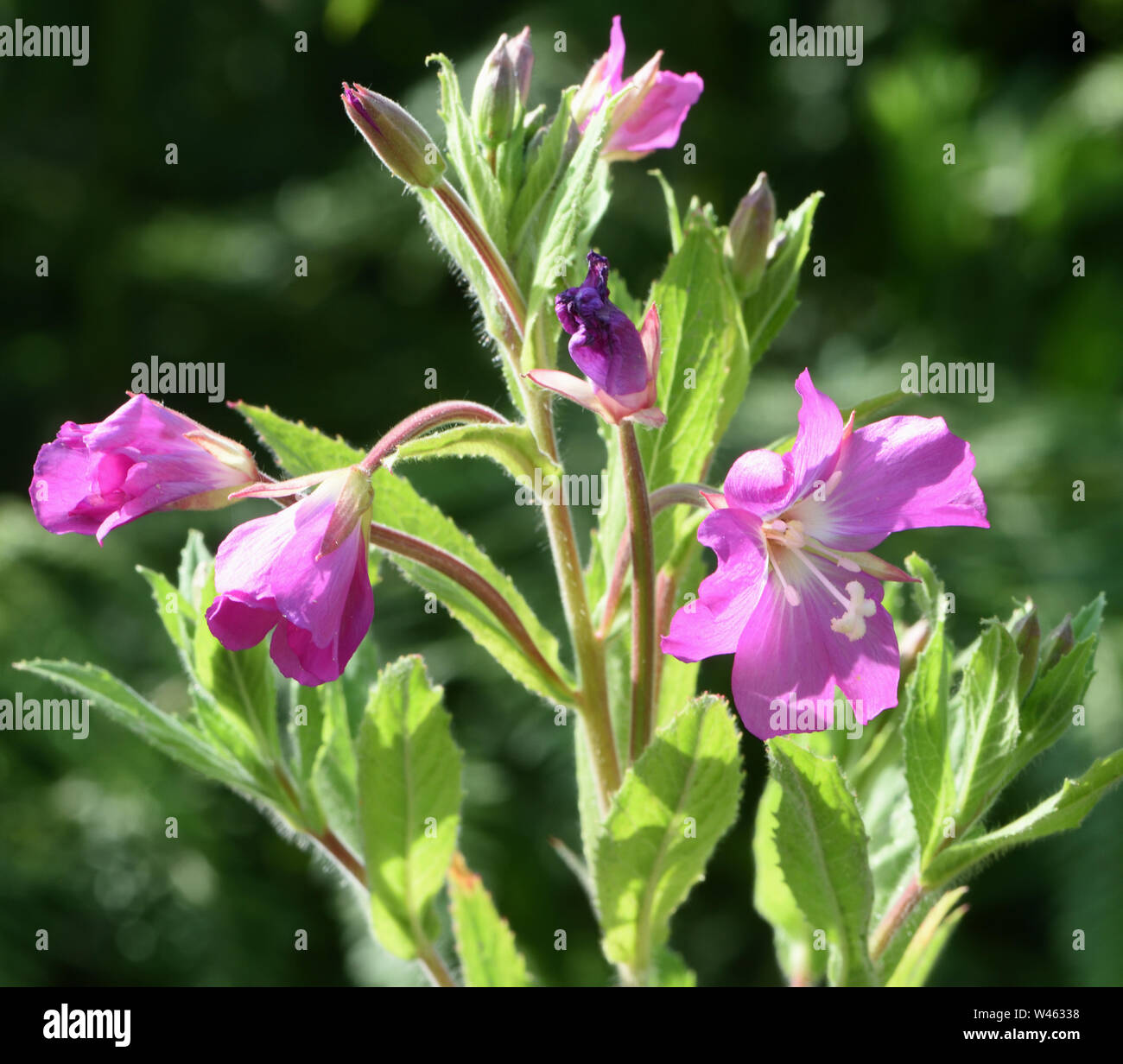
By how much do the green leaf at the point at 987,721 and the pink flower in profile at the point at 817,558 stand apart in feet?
0.23

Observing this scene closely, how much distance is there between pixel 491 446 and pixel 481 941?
16.7 inches

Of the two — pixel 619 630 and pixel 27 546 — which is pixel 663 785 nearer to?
pixel 619 630

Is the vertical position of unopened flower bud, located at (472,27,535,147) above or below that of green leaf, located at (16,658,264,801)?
above

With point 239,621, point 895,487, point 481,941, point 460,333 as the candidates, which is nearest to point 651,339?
point 895,487

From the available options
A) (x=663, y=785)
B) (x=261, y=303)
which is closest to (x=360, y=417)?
(x=261, y=303)

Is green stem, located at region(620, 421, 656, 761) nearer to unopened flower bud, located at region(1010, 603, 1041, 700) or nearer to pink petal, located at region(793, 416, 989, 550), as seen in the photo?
pink petal, located at region(793, 416, 989, 550)

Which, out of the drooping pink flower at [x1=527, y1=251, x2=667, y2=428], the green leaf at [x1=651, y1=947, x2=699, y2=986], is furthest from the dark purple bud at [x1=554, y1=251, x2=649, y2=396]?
the green leaf at [x1=651, y1=947, x2=699, y2=986]

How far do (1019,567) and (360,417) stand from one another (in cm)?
127

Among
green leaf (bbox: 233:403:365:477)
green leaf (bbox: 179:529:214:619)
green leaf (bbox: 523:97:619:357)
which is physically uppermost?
green leaf (bbox: 523:97:619:357)

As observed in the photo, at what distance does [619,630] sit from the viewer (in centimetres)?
76

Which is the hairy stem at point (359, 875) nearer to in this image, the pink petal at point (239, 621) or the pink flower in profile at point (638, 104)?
the pink petal at point (239, 621)

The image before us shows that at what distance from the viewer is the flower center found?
62 centimetres

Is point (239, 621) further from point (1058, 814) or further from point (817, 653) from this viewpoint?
point (1058, 814)
